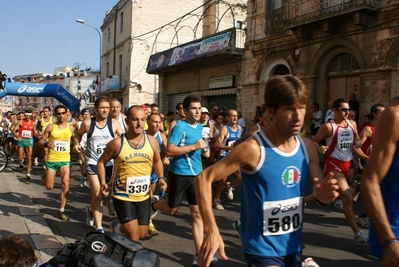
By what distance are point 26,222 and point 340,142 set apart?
485 centimetres

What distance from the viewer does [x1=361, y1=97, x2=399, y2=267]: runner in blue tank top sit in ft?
7.86

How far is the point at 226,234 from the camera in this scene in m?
6.68

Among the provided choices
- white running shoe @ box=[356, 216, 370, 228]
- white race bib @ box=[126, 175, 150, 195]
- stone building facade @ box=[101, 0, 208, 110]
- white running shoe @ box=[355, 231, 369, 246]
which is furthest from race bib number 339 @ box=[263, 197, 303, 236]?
stone building facade @ box=[101, 0, 208, 110]

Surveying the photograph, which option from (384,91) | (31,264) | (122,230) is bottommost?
(122,230)

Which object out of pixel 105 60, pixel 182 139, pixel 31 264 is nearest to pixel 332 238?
pixel 182 139

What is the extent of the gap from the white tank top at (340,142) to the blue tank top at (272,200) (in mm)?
4177

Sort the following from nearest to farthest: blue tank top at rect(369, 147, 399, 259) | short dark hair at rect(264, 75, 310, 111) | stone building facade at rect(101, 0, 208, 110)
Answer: blue tank top at rect(369, 147, 399, 259), short dark hair at rect(264, 75, 310, 111), stone building facade at rect(101, 0, 208, 110)

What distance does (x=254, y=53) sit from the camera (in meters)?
20.5

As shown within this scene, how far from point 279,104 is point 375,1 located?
13.1 metres

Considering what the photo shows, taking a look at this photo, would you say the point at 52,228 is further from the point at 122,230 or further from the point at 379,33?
the point at 379,33

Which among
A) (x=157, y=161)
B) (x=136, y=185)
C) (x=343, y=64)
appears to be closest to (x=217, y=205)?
(x=157, y=161)

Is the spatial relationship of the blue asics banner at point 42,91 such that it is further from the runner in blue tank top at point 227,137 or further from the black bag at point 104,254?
the black bag at point 104,254

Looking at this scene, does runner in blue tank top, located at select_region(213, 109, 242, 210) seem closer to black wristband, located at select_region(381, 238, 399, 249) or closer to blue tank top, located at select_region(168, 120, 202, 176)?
blue tank top, located at select_region(168, 120, 202, 176)

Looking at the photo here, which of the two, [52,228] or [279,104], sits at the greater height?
[279,104]
